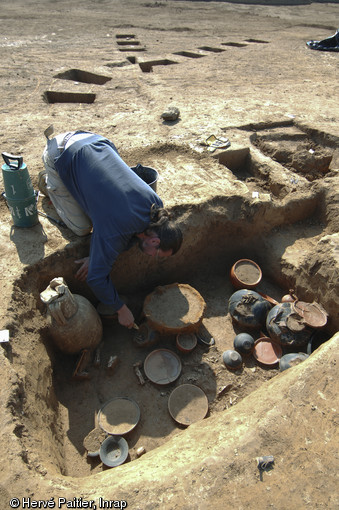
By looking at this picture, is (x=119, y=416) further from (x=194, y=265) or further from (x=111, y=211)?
(x=194, y=265)

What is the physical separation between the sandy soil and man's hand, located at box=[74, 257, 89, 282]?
162 mm

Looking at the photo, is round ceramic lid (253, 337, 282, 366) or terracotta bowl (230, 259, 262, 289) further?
terracotta bowl (230, 259, 262, 289)

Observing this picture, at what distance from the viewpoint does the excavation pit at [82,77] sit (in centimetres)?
877

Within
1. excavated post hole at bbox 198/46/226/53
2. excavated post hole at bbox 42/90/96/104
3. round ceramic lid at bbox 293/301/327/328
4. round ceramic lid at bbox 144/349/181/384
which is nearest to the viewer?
round ceramic lid at bbox 144/349/181/384

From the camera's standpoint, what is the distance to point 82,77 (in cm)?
910

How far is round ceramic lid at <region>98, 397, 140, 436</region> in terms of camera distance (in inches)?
126

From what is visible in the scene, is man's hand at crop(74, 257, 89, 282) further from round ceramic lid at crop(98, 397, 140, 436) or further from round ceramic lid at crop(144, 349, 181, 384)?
round ceramic lid at crop(98, 397, 140, 436)

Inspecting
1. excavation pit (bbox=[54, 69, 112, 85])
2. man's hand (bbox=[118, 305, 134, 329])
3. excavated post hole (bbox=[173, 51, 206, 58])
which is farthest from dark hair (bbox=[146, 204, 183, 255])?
excavated post hole (bbox=[173, 51, 206, 58])

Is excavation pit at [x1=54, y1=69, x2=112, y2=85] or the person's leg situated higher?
excavation pit at [x1=54, y1=69, x2=112, y2=85]

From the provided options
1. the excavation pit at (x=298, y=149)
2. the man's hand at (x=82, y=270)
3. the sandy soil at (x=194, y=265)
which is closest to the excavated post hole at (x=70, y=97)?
the sandy soil at (x=194, y=265)

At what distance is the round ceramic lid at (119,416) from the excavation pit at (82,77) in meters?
8.08

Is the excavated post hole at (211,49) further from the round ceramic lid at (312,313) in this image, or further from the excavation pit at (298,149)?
the round ceramic lid at (312,313)

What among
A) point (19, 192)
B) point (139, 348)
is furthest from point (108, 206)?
point (139, 348)

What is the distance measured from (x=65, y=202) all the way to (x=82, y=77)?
669 centimetres
